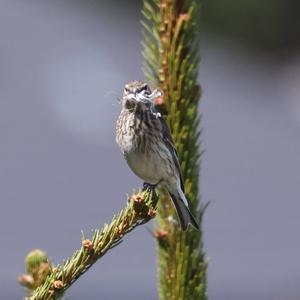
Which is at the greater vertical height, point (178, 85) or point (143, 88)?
point (143, 88)

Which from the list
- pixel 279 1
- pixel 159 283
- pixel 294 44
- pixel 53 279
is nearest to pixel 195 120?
pixel 159 283

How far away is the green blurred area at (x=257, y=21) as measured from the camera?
56.6ft

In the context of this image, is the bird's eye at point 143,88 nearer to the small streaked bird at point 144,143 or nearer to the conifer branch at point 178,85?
the small streaked bird at point 144,143

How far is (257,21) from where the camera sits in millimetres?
18375

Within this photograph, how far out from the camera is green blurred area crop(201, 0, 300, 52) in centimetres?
1727

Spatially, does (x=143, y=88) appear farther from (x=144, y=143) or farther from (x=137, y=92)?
(x=144, y=143)

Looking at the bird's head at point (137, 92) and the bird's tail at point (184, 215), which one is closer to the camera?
the bird's tail at point (184, 215)

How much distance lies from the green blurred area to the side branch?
532 inches

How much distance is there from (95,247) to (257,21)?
15.8m

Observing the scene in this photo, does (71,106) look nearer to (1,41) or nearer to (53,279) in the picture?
(1,41)

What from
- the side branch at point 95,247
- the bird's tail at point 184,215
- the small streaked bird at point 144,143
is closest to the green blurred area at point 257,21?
the small streaked bird at point 144,143

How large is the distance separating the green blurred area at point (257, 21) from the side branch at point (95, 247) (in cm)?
1350

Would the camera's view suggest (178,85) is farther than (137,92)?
No

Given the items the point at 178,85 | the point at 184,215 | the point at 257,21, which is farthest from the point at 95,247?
the point at 257,21
